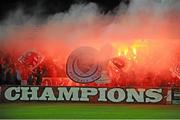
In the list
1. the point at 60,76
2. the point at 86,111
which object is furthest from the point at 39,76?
the point at 86,111

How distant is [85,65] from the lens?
193 inches

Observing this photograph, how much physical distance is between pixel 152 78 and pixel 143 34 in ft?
1.97

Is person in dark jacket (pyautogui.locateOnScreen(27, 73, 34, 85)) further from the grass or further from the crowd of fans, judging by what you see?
the grass

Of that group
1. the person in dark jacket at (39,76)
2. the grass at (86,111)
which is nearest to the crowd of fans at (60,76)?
the person in dark jacket at (39,76)

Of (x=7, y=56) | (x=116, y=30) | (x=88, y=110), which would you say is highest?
(x=116, y=30)

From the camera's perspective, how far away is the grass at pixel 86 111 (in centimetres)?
488

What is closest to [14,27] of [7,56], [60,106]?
[7,56]

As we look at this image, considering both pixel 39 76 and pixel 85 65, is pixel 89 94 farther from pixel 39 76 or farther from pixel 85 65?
pixel 39 76

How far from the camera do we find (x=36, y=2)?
4.85 metres

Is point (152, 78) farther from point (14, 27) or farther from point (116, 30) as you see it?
point (14, 27)

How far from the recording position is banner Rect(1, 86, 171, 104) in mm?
4871

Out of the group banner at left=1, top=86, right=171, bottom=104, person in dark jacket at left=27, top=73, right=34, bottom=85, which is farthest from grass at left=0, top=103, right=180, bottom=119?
person in dark jacket at left=27, top=73, right=34, bottom=85

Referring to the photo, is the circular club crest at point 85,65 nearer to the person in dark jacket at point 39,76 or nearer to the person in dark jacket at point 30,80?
the person in dark jacket at point 39,76

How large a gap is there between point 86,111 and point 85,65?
618 millimetres
